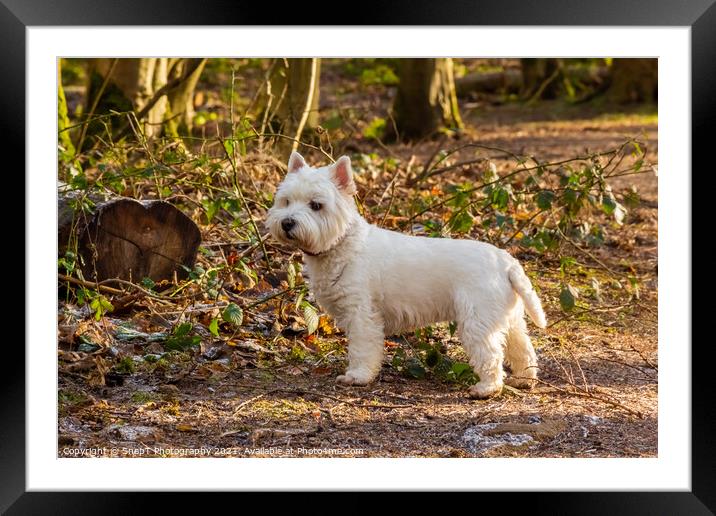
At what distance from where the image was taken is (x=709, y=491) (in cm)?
482

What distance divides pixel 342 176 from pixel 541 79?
51.1 feet

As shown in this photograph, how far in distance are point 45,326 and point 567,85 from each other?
56.2 ft

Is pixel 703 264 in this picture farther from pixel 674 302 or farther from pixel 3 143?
pixel 3 143

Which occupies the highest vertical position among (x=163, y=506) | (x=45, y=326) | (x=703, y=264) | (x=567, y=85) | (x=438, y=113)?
(x=567, y=85)

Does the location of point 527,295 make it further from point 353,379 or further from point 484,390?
point 353,379

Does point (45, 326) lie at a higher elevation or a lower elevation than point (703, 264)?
lower

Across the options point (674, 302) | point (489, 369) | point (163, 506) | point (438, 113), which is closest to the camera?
point (163, 506)

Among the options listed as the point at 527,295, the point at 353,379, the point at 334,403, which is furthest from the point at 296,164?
the point at 527,295

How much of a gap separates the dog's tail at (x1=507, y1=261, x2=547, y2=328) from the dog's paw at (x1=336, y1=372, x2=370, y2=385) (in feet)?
3.80

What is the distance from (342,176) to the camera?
6.25 metres

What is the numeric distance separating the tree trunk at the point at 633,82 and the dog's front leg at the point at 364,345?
13.8 m

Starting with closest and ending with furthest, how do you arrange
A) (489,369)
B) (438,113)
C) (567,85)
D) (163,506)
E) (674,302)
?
(163,506)
(674,302)
(489,369)
(438,113)
(567,85)

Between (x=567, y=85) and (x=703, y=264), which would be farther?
(x=567, y=85)

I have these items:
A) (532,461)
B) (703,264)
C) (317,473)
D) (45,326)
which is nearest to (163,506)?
(317,473)
